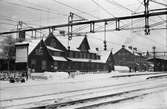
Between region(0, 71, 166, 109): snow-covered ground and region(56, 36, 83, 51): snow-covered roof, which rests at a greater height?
region(56, 36, 83, 51): snow-covered roof

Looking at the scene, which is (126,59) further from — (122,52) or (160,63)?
(160,63)

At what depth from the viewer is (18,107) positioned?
373 inches

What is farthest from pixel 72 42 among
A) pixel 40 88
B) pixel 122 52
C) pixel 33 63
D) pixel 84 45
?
pixel 40 88

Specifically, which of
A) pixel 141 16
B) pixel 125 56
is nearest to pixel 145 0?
pixel 141 16

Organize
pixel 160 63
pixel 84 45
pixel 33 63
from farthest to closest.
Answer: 1. pixel 160 63
2. pixel 84 45
3. pixel 33 63

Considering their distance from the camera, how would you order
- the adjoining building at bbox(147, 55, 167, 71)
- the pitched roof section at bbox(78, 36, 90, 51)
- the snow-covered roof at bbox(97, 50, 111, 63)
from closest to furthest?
the pitched roof section at bbox(78, 36, 90, 51) < the snow-covered roof at bbox(97, 50, 111, 63) < the adjoining building at bbox(147, 55, 167, 71)

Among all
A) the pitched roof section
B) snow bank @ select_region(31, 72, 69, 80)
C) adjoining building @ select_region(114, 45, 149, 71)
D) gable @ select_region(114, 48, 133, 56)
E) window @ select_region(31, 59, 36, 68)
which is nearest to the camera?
snow bank @ select_region(31, 72, 69, 80)

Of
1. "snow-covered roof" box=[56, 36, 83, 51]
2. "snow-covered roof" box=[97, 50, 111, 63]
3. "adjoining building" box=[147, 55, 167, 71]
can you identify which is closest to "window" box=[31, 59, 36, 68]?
"snow-covered roof" box=[56, 36, 83, 51]

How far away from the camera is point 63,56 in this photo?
54.1 metres

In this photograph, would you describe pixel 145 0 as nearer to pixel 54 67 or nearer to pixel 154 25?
pixel 154 25

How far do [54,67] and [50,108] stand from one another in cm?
3865

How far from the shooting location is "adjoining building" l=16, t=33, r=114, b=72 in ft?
151

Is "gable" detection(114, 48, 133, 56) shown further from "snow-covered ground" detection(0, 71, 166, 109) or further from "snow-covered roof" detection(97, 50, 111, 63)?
"snow-covered ground" detection(0, 71, 166, 109)

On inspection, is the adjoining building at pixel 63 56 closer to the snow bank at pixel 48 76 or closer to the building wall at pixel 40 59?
the building wall at pixel 40 59
